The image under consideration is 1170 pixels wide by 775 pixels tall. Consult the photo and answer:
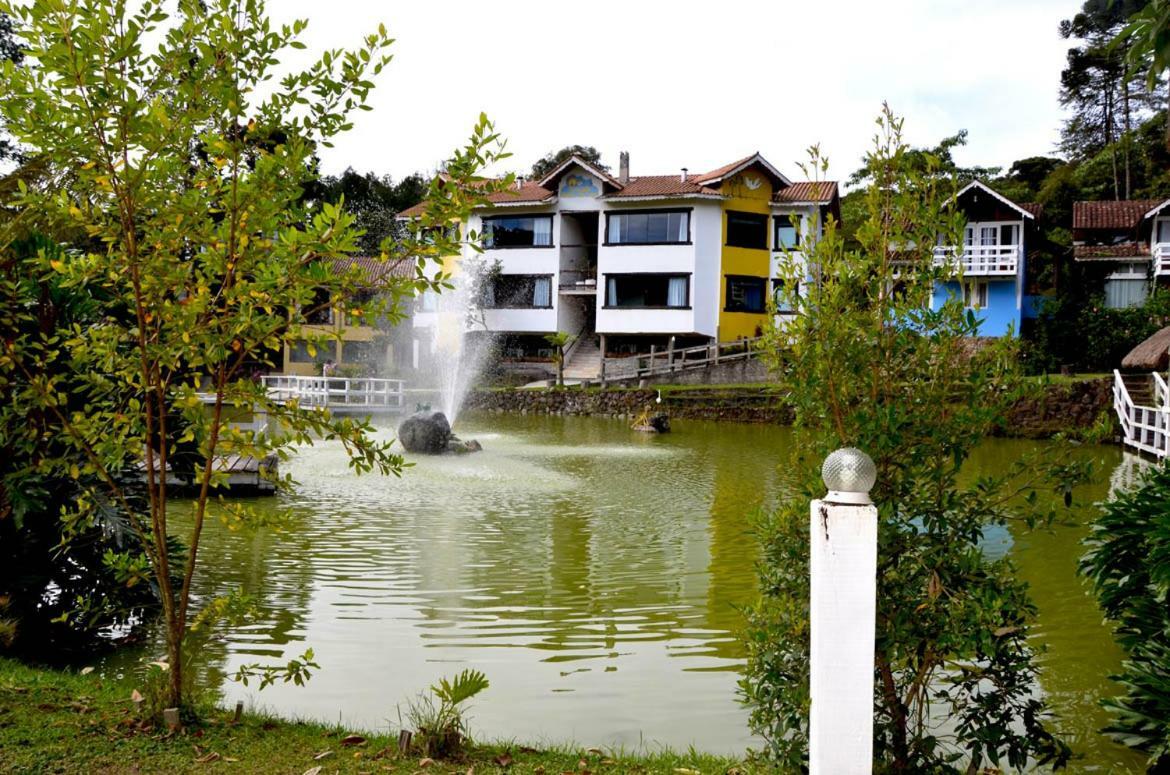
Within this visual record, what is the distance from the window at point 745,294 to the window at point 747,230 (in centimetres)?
150

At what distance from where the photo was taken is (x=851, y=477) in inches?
121

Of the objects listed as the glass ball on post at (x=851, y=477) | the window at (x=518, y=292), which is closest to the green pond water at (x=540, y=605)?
the glass ball on post at (x=851, y=477)

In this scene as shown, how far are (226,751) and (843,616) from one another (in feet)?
10.1

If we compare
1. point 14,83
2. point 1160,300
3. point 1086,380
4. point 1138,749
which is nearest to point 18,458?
point 14,83

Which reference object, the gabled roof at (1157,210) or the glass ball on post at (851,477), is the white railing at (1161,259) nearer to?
the gabled roof at (1157,210)

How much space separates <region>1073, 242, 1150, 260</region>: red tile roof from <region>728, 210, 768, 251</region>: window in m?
12.6

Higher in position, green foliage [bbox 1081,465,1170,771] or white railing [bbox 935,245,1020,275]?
white railing [bbox 935,245,1020,275]

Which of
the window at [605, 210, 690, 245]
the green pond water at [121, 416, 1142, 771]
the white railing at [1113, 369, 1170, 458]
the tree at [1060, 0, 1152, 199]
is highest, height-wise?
the tree at [1060, 0, 1152, 199]

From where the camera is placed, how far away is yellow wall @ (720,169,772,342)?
4422cm

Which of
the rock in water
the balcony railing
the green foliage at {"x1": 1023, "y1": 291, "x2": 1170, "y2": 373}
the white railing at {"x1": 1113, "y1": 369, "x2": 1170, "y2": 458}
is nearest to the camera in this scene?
the white railing at {"x1": 1113, "y1": 369, "x2": 1170, "y2": 458}

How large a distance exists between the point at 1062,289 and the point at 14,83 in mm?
45497

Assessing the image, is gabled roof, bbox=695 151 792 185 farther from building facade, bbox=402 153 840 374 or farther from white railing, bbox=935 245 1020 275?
white railing, bbox=935 245 1020 275

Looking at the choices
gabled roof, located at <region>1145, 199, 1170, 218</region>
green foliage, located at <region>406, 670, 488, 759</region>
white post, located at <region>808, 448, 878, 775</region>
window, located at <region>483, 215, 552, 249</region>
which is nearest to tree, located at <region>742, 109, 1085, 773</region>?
white post, located at <region>808, 448, 878, 775</region>

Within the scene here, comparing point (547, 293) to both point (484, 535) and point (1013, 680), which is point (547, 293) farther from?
point (1013, 680)
